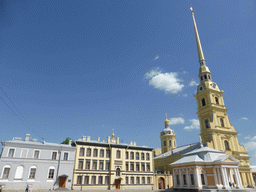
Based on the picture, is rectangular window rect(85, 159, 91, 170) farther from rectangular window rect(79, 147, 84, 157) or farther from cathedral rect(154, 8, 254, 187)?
cathedral rect(154, 8, 254, 187)

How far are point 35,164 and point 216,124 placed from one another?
42.5m

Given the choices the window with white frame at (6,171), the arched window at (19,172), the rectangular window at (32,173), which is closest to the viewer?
the window with white frame at (6,171)

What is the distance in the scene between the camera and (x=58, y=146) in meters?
34.4

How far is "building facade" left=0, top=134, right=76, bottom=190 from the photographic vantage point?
2981cm

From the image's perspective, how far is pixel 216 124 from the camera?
44.8 meters

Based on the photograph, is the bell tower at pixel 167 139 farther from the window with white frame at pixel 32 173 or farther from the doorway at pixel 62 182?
the window with white frame at pixel 32 173

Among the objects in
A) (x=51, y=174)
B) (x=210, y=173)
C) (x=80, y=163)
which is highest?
(x=80, y=163)

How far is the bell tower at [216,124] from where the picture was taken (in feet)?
138

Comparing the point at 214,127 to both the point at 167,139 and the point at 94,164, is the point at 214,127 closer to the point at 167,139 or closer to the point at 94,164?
the point at 167,139

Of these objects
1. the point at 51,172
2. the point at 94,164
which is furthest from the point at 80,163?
the point at 51,172

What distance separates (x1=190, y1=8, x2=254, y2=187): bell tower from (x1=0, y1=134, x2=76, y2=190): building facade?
32516 millimetres

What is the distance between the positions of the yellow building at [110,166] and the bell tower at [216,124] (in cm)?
1682

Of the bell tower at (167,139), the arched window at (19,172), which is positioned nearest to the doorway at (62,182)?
the arched window at (19,172)

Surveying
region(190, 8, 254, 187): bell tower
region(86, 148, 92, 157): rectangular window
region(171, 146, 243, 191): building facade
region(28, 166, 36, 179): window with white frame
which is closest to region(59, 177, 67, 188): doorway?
region(28, 166, 36, 179): window with white frame
